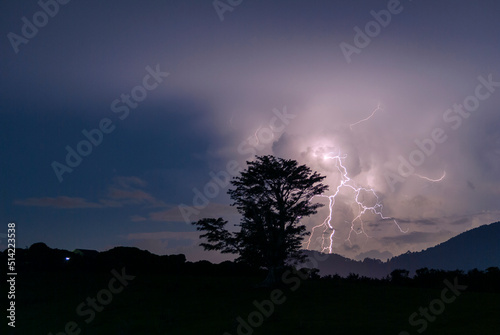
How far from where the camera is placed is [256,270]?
1898 inches

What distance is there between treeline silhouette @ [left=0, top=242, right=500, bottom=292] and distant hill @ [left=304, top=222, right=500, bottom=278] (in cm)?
8239

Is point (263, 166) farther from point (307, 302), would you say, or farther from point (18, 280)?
point (18, 280)

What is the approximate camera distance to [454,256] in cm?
14150

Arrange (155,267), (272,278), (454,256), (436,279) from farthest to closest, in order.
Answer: (454,256)
(155,267)
(436,279)
(272,278)

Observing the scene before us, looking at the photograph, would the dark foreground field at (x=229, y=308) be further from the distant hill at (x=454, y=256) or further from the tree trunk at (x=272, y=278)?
the distant hill at (x=454, y=256)

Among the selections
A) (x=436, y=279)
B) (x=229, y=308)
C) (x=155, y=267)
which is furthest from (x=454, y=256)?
(x=229, y=308)

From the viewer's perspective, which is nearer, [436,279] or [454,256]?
[436,279]

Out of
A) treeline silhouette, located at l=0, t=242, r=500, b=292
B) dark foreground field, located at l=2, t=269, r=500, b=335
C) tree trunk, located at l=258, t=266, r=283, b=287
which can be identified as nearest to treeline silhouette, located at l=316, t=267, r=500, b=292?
treeline silhouette, located at l=0, t=242, r=500, b=292

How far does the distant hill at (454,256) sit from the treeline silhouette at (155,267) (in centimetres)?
8239

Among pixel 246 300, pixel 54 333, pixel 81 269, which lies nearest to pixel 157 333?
pixel 54 333

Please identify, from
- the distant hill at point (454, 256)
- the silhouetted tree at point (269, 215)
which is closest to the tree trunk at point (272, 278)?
the silhouetted tree at point (269, 215)

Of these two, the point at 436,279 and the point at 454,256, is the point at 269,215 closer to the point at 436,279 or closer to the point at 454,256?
the point at 436,279

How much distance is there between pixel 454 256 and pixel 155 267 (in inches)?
4751

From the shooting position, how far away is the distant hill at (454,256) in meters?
130
